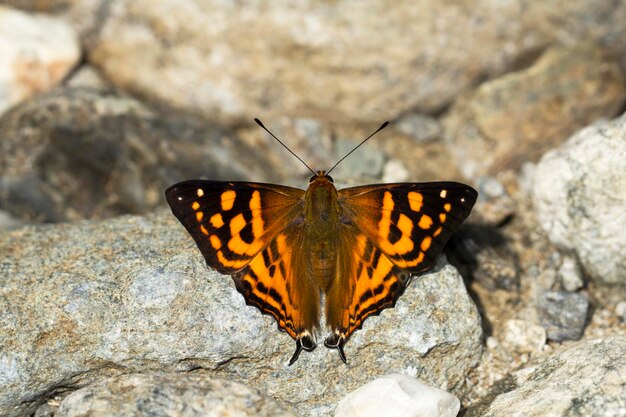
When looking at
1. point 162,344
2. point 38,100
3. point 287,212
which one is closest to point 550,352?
point 287,212

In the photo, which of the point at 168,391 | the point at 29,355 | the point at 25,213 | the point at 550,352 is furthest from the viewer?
the point at 25,213

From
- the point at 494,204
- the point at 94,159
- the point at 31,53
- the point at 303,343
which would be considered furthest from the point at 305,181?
the point at 31,53

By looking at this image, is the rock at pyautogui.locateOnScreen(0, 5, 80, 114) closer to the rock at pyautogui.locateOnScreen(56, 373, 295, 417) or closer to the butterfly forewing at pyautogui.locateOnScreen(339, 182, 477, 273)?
the rock at pyautogui.locateOnScreen(56, 373, 295, 417)

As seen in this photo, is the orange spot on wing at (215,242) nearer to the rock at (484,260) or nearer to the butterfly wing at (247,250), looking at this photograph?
the butterfly wing at (247,250)

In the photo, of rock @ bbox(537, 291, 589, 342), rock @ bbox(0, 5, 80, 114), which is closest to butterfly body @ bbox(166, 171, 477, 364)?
rock @ bbox(537, 291, 589, 342)

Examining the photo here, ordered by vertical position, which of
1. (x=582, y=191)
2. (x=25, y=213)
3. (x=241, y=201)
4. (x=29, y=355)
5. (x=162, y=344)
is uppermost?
(x=582, y=191)

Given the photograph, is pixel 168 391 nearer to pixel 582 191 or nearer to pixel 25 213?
pixel 25 213

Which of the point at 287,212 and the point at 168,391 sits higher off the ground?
the point at 287,212
